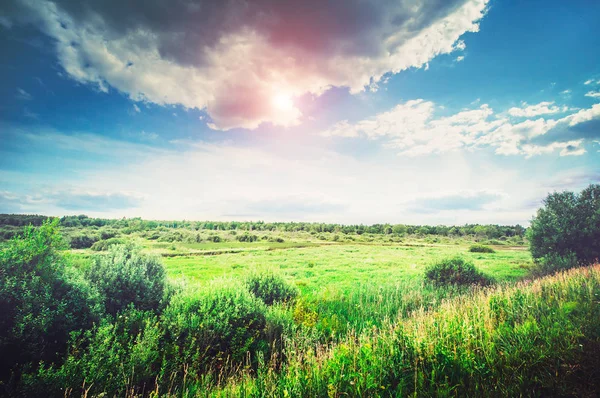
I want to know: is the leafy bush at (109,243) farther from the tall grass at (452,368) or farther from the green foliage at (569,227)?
the green foliage at (569,227)

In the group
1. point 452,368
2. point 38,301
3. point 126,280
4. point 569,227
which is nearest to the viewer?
point 452,368

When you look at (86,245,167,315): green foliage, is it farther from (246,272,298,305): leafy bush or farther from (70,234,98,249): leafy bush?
(70,234,98,249): leafy bush

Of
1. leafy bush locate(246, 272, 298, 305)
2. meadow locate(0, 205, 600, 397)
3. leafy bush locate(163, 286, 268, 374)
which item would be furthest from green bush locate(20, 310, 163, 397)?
leafy bush locate(246, 272, 298, 305)

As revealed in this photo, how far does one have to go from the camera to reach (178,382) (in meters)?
6.49

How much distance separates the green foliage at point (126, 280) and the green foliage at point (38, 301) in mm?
955

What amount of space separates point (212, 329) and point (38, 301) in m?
4.45

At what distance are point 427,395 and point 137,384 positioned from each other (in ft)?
21.2

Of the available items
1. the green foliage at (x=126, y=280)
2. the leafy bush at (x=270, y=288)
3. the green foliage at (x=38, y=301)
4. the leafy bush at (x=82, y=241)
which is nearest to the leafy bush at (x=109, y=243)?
the green foliage at (x=126, y=280)

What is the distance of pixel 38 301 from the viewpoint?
20.5 ft

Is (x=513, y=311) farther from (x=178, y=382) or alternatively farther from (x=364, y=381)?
(x=178, y=382)

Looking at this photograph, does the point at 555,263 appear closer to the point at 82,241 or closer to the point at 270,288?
the point at 270,288

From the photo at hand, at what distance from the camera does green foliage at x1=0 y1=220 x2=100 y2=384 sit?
221 inches

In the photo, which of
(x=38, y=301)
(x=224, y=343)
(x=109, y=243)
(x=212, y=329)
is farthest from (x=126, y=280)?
(x=109, y=243)

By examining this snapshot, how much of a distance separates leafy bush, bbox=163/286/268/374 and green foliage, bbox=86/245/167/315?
991 millimetres
